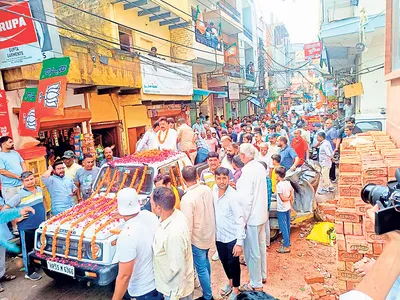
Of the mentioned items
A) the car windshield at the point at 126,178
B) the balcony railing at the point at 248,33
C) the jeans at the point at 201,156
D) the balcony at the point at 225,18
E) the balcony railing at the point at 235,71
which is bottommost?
the jeans at the point at 201,156

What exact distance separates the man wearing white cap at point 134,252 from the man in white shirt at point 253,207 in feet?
4.72

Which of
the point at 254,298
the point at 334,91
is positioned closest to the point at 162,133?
the point at 254,298

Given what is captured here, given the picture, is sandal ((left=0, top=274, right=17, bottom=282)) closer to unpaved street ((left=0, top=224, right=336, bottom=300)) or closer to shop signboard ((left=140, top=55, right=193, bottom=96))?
unpaved street ((left=0, top=224, right=336, bottom=300))

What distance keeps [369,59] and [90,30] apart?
1134 cm

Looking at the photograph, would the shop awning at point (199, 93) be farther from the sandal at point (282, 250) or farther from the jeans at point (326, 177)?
the sandal at point (282, 250)

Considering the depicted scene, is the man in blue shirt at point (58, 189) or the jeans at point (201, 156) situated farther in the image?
the jeans at point (201, 156)

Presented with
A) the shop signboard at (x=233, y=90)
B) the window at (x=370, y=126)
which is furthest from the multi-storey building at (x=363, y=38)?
the shop signboard at (x=233, y=90)

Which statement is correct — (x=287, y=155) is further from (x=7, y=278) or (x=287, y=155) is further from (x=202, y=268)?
(x=7, y=278)

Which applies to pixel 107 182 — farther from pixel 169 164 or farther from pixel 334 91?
pixel 334 91

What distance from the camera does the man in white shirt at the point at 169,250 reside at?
267cm

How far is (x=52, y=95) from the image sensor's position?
6.06 metres

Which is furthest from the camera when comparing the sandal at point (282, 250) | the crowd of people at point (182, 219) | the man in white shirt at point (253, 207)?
the sandal at point (282, 250)

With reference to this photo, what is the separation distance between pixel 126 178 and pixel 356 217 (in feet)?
11.9

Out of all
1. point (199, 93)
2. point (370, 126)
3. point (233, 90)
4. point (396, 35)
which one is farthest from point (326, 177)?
point (233, 90)
